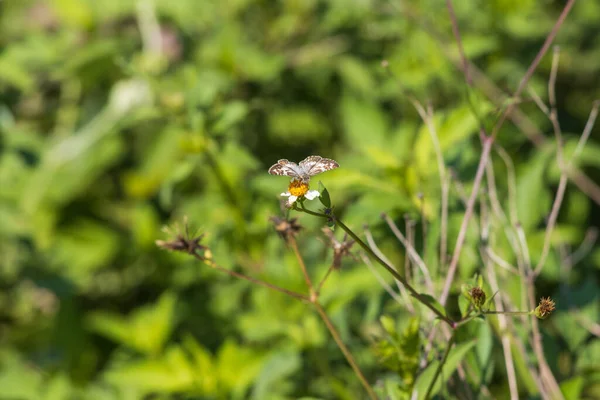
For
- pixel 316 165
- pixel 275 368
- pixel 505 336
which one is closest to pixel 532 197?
pixel 505 336

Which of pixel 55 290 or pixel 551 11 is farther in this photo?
pixel 551 11

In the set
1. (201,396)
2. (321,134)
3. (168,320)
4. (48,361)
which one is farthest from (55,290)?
(321,134)

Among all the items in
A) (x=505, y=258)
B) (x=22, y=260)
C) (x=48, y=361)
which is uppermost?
(x=22, y=260)

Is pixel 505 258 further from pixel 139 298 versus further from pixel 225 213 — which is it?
pixel 139 298

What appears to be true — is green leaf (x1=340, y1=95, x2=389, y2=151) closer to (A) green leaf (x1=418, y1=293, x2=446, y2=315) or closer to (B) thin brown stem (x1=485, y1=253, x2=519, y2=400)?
(B) thin brown stem (x1=485, y1=253, x2=519, y2=400)

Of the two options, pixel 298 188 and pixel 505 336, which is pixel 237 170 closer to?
pixel 505 336

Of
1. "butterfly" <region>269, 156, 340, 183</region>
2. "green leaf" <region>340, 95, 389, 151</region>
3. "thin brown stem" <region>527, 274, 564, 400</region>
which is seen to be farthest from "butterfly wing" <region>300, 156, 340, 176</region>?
"green leaf" <region>340, 95, 389, 151</region>

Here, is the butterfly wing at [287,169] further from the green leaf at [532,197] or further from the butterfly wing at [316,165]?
the green leaf at [532,197]
